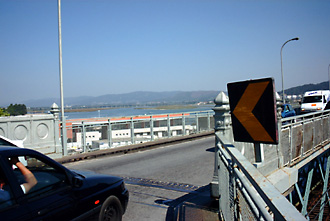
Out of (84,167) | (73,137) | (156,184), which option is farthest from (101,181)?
(73,137)

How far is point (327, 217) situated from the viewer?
1512 centimetres

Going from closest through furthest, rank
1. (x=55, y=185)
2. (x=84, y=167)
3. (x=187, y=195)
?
(x=55, y=185) → (x=187, y=195) → (x=84, y=167)

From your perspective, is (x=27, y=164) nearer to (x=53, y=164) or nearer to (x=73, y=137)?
(x=53, y=164)

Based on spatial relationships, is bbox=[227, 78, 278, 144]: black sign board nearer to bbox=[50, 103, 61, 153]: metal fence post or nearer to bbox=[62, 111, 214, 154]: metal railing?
bbox=[50, 103, 61, 153]: metal fence post

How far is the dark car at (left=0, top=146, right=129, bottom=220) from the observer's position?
3074mm

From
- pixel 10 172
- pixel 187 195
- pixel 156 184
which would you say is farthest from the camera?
pixel 156 184

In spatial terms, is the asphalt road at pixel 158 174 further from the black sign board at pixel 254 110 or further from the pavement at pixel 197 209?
the black sign board at pixel 254 110

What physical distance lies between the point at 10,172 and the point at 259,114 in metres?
3.04

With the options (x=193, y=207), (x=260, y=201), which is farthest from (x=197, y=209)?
(x=260, y=201)

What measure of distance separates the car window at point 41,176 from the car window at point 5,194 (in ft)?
0.52

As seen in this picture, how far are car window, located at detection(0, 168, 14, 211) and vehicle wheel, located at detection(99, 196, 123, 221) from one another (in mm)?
1430

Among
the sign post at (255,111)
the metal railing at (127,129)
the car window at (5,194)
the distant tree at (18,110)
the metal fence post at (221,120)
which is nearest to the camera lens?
the car window at (5,194)

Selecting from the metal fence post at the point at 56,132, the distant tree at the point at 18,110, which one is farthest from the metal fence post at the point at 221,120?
the distant tree at the point at 18,110

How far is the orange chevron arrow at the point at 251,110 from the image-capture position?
3.79 metres
